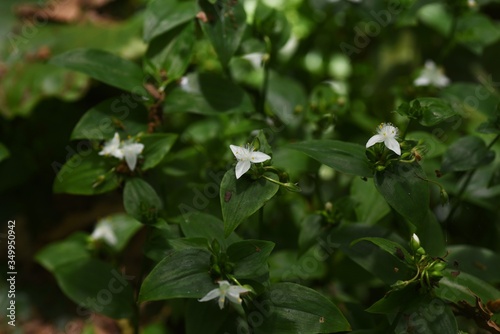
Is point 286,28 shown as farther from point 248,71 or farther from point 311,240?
point 311,240

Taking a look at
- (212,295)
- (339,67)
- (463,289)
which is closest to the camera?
(212,295)

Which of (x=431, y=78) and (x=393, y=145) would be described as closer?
(x=393, y=145)

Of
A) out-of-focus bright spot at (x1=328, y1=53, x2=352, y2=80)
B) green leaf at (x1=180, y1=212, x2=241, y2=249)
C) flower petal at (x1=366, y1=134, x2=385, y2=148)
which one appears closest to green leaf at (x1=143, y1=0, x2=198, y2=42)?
green leaf at (x1=180, y1=212, x2=241, y2=249)

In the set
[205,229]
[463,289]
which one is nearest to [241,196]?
[205,229]

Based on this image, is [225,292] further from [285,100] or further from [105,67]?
[285,100]

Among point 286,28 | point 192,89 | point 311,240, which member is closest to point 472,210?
point 311,240

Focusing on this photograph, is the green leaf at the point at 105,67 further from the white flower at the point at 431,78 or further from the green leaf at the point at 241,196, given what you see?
the white flower at the point at 431,78

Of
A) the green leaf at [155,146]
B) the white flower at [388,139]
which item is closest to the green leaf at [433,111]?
the white flower at [388,139]
